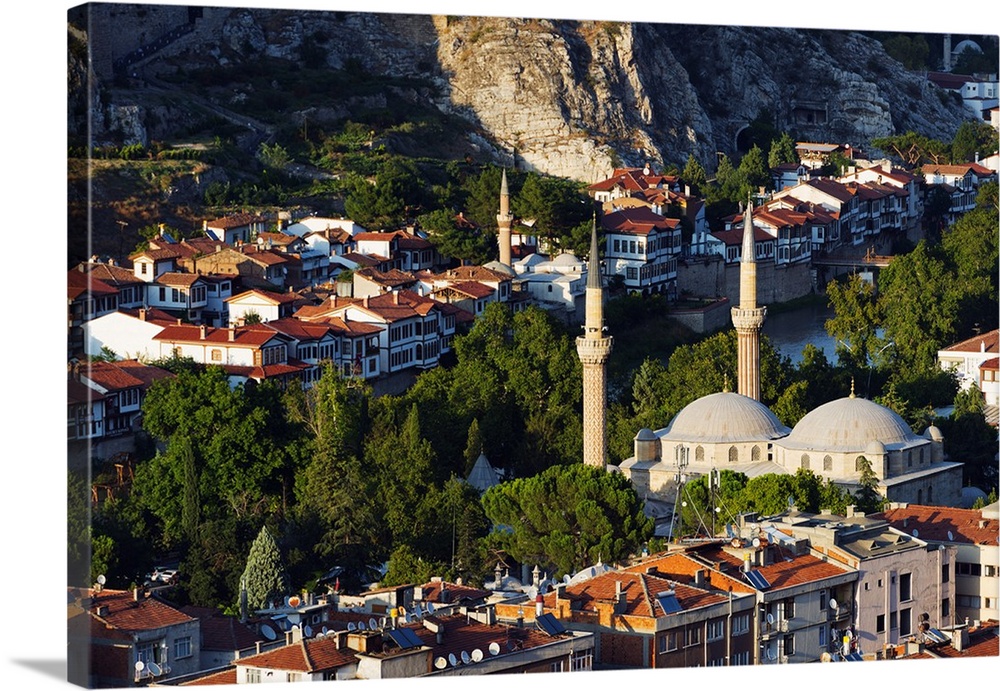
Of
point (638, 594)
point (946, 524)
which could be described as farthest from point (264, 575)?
point (946, 524)

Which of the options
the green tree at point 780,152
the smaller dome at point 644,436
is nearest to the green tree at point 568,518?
the smaller dome at point 644,436

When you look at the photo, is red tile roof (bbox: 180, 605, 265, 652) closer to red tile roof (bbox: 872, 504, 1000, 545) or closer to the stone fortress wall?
red tile roof (bbox: 872, 504, 1000, 545)

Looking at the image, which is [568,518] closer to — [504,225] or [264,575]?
[264,575]

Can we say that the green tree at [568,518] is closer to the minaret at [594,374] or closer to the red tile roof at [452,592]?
the red tile roof at [452,592]

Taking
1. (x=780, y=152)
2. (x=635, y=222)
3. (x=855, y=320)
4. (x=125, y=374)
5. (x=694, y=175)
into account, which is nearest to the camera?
(x=125, y=374)

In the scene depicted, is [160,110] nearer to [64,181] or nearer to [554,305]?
[554,305]

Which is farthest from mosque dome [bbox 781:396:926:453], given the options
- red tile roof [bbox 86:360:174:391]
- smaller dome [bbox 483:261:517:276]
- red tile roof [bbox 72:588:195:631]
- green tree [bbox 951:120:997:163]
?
red tile roof [bbox 72:588:195:631]
